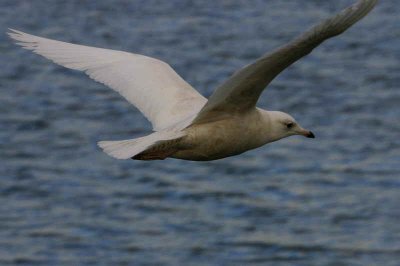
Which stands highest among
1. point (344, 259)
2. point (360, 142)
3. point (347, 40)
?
point (347, 40)

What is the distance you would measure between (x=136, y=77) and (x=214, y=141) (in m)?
1.42

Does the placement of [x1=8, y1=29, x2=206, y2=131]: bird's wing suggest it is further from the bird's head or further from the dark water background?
the dark water background

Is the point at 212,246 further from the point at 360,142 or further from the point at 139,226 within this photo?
the point at 360,142

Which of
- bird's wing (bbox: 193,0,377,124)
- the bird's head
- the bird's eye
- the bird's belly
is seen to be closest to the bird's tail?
the bird's belly

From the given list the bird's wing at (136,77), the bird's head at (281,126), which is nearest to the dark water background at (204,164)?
the bird's wing at (136,77)

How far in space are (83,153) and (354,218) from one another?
12.4 feet

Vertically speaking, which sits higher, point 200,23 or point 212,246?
point 200,23

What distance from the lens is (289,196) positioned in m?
15.9

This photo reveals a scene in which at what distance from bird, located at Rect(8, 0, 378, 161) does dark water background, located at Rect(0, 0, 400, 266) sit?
478 centimetres

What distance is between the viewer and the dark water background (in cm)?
1480

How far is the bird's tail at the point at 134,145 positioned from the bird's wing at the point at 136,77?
0.77m

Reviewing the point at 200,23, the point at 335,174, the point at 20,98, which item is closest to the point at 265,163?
the point at 335,174

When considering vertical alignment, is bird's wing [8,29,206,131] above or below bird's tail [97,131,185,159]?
above

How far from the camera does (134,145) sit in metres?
8.21
